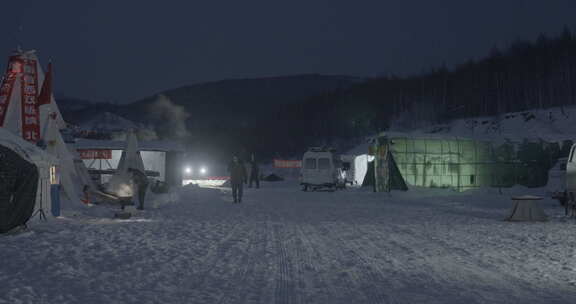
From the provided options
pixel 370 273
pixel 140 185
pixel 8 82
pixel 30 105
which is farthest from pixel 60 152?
pixel 370 273

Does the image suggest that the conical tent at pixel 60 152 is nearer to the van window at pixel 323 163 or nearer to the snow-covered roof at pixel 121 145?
the van window at pixel 323 163

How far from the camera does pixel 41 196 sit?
13656mm

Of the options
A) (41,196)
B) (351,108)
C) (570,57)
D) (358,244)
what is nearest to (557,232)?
(358,244)

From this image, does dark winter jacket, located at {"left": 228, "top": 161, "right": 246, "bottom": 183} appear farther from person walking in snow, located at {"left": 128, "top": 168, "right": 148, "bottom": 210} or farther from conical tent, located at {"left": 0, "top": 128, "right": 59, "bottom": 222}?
conical tent, located at {"left": 0, "top": 128, "right": 59, "bottom": 222}

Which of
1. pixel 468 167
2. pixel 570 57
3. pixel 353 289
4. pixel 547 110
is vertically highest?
pixel 570 57

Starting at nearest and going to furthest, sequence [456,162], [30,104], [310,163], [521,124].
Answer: [30,104]
[456,162]
[310,163]
[521,124]

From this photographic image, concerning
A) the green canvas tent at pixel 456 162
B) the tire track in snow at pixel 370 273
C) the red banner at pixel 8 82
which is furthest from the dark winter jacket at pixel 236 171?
the tire track in snow at pixel 370 273

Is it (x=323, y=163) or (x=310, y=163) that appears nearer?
(x=323, y=163)

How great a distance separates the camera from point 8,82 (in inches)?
703

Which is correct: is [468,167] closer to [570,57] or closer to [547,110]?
[547,110]

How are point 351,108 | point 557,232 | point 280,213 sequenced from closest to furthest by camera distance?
point 557,232, point 280,213, point 351,108

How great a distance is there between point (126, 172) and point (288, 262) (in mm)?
12717

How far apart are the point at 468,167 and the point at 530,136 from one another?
4835mm

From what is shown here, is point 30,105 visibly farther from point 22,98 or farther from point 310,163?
point 310,163
